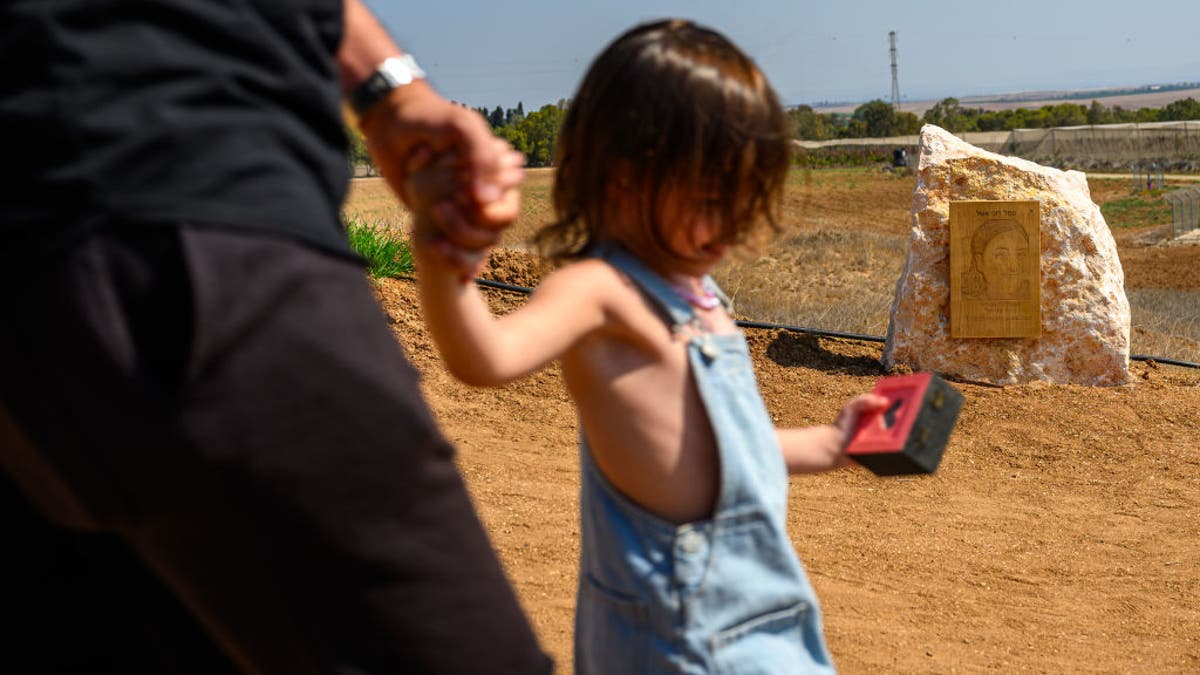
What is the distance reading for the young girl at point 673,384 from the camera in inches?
66.4

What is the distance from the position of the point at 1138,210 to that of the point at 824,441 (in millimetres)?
42267

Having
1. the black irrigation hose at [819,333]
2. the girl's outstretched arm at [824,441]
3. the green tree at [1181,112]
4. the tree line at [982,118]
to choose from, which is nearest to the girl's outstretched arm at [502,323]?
the girl's outstretched arm at [824,441]

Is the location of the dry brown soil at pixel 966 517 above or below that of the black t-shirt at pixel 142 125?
below

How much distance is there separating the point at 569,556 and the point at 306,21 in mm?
3546

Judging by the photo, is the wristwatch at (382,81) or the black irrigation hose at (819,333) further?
the black irrigation hose at (819,333)

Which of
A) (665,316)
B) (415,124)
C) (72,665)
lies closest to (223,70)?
(415,124)

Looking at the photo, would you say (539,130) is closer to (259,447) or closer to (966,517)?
(966,517)

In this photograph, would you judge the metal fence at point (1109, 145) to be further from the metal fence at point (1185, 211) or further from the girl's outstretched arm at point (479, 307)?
the girl's outstretched arm at point (479, 307)

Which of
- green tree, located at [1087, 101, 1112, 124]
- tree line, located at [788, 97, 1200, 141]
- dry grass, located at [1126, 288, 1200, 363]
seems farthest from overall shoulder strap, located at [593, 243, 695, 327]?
green tree, located at [1087, 101, 1112, 124]

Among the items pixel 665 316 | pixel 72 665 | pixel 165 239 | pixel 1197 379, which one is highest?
pixel 165 239

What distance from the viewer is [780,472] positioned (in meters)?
1.78

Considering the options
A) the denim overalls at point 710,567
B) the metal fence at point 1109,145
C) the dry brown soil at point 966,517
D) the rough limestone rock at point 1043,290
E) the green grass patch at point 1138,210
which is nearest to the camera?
the denim overalls at point 710,567

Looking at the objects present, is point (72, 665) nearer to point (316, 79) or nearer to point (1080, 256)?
point (316, 79)

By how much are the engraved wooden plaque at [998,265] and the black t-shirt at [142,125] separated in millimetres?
7068
